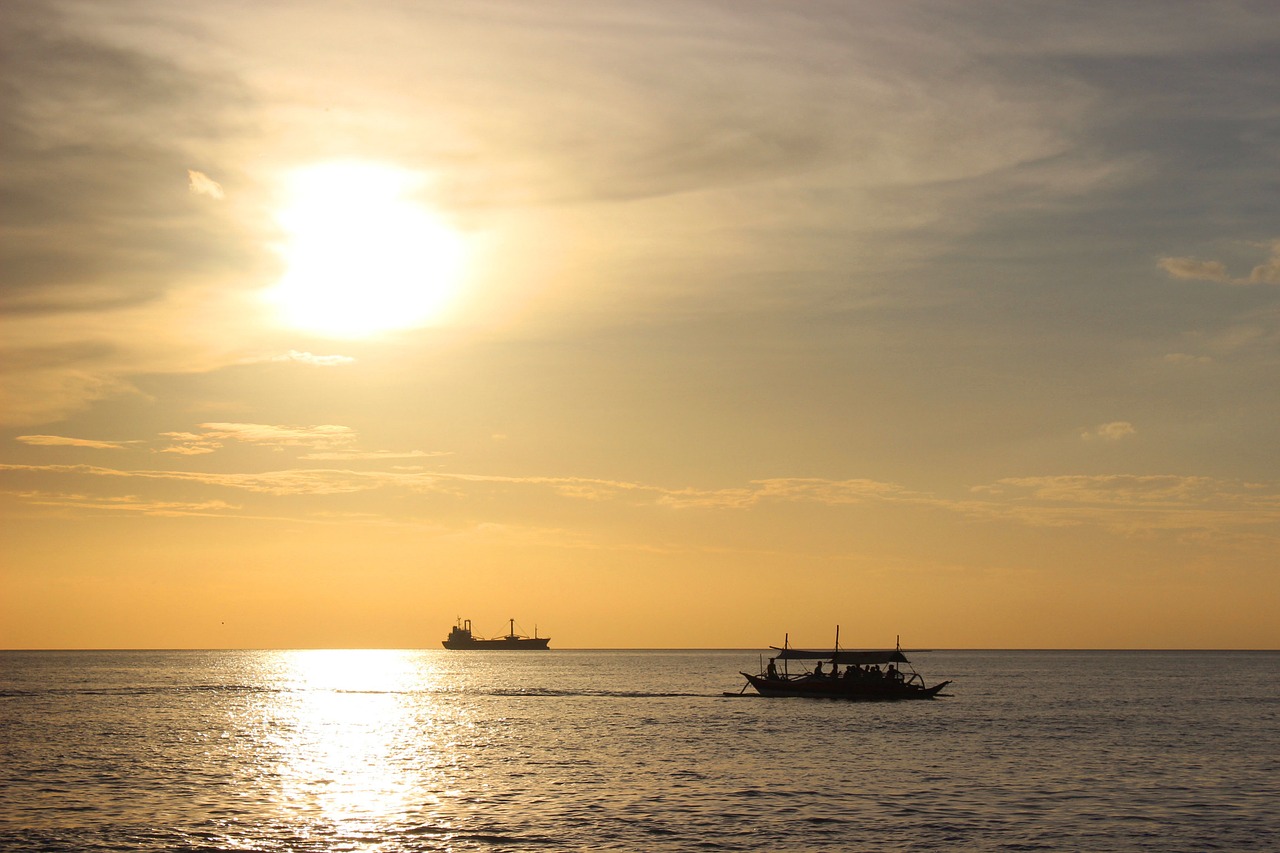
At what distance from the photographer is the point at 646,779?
205 ft

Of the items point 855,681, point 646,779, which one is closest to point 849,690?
point 855,681

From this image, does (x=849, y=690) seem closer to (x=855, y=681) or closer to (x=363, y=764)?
(x=855, y=681)

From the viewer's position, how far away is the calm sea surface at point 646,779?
46.0 metres

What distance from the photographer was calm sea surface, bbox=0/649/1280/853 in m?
46.0

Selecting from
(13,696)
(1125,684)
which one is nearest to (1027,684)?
(1125,684)

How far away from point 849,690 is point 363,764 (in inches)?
2520

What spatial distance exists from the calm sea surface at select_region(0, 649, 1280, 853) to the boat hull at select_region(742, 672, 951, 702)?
3.40 m

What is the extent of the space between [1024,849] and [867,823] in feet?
23.0

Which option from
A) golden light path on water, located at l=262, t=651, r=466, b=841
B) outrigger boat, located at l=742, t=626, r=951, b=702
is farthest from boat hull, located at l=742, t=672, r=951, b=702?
golden light path on water, located at l=262, t=651, r=466, b=841

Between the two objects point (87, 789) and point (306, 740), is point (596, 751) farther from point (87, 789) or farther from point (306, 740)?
point (87, 789)

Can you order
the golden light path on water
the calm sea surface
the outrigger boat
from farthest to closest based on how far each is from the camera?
the outrigger boat, the golden light path on water, the calm sea surface

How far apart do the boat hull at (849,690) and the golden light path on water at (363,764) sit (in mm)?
35822

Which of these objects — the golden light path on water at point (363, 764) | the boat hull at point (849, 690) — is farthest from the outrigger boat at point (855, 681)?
the golden light path on water at point (363, 764)

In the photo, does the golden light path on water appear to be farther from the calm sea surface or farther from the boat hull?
the boat hull
